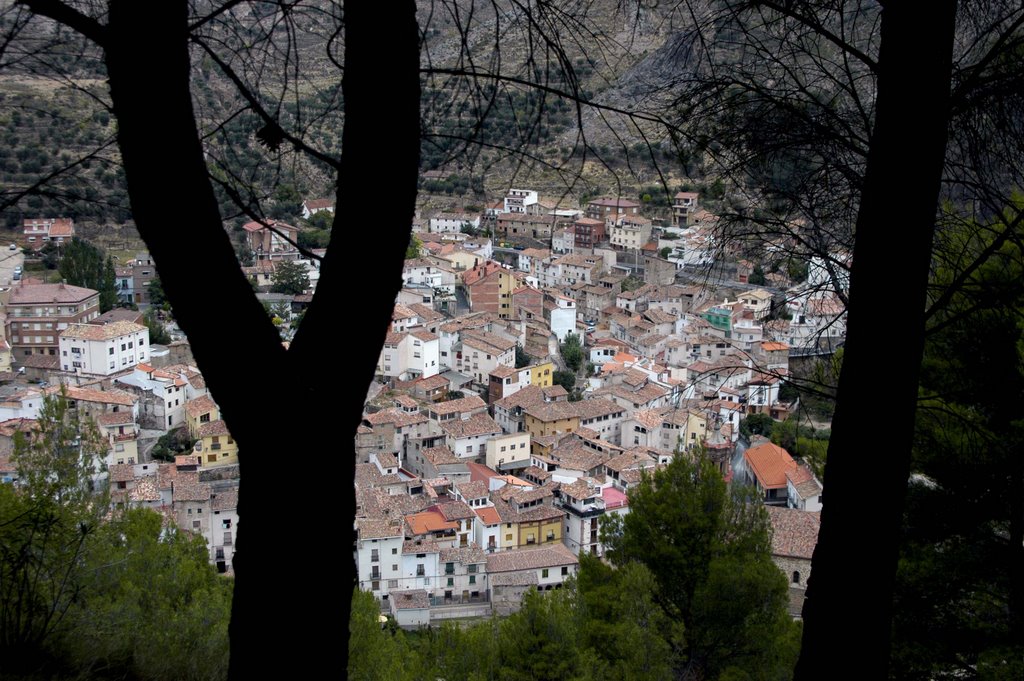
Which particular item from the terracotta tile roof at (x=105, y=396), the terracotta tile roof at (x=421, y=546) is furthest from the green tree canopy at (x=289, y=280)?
the terracotta tile roof at (x=421, y=546)

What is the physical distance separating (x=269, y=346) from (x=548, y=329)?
71.2 feet

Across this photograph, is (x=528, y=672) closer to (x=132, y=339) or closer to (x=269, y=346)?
(x=269, y=346)

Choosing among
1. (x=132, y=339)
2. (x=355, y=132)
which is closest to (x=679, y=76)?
(x=355, y=132)

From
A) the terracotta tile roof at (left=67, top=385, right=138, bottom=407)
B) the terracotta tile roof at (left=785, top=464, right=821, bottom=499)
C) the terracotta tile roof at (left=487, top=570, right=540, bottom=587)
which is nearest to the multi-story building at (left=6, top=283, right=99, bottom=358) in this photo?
the terracotta tile roof at (left=67, top=385, right=138, bottom=407)

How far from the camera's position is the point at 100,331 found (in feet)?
63.6

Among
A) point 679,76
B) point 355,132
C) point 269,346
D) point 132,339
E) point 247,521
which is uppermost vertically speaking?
point 679,76

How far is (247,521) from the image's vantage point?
0.92 m

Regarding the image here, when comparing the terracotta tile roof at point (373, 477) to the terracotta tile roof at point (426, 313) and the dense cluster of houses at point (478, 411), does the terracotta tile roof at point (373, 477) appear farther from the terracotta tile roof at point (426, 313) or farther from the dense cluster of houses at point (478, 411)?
the terracotta tile roof at point (426, 313)

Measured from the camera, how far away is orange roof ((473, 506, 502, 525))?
13486mm

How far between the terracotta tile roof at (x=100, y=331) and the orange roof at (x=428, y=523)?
9.33 m

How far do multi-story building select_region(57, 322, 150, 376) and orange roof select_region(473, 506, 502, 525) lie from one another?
31.2ft

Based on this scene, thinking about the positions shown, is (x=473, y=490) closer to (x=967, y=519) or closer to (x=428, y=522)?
(x=428, y=522)

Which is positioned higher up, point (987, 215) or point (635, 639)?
A: point (987, 215)

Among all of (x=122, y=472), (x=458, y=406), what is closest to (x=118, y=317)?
(x=122, y=472)
